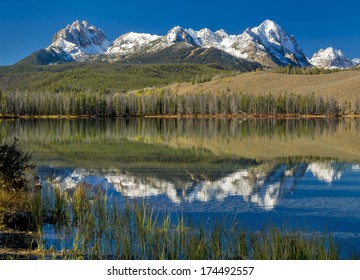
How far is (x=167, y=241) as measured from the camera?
1767 cm

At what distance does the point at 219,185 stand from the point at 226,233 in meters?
14.9

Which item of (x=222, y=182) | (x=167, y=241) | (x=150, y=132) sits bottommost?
(x=167, y=241)

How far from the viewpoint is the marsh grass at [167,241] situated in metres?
15.8

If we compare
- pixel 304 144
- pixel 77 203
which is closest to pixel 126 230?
pixel 77 203

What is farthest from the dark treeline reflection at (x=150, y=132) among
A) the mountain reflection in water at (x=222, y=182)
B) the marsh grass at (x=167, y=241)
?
the marsh grass at (x=167, y=241)

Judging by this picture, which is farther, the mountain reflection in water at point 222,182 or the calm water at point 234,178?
the mountain reflection in water at point 222,182

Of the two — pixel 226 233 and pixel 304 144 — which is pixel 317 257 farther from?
pixel 304 144

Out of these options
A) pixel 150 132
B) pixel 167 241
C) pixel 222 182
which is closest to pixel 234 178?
pixel 222 182

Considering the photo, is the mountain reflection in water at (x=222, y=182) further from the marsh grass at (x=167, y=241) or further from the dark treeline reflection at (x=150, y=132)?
the dark treeline reflection at (x=150, y=132)

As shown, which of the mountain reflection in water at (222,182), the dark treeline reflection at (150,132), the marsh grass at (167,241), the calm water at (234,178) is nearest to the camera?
the marsh grass at (167,241)

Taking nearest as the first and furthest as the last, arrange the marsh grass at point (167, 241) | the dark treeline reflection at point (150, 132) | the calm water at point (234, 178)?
the marsh grass at point (167, 241) < the calm water at point (234, 178) < the dark treeline reflection at point (150, 132)

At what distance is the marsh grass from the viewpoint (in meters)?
15.8

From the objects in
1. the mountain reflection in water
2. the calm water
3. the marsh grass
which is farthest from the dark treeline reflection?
the marsh grass

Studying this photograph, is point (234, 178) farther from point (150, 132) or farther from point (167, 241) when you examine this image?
point (150, 132)
